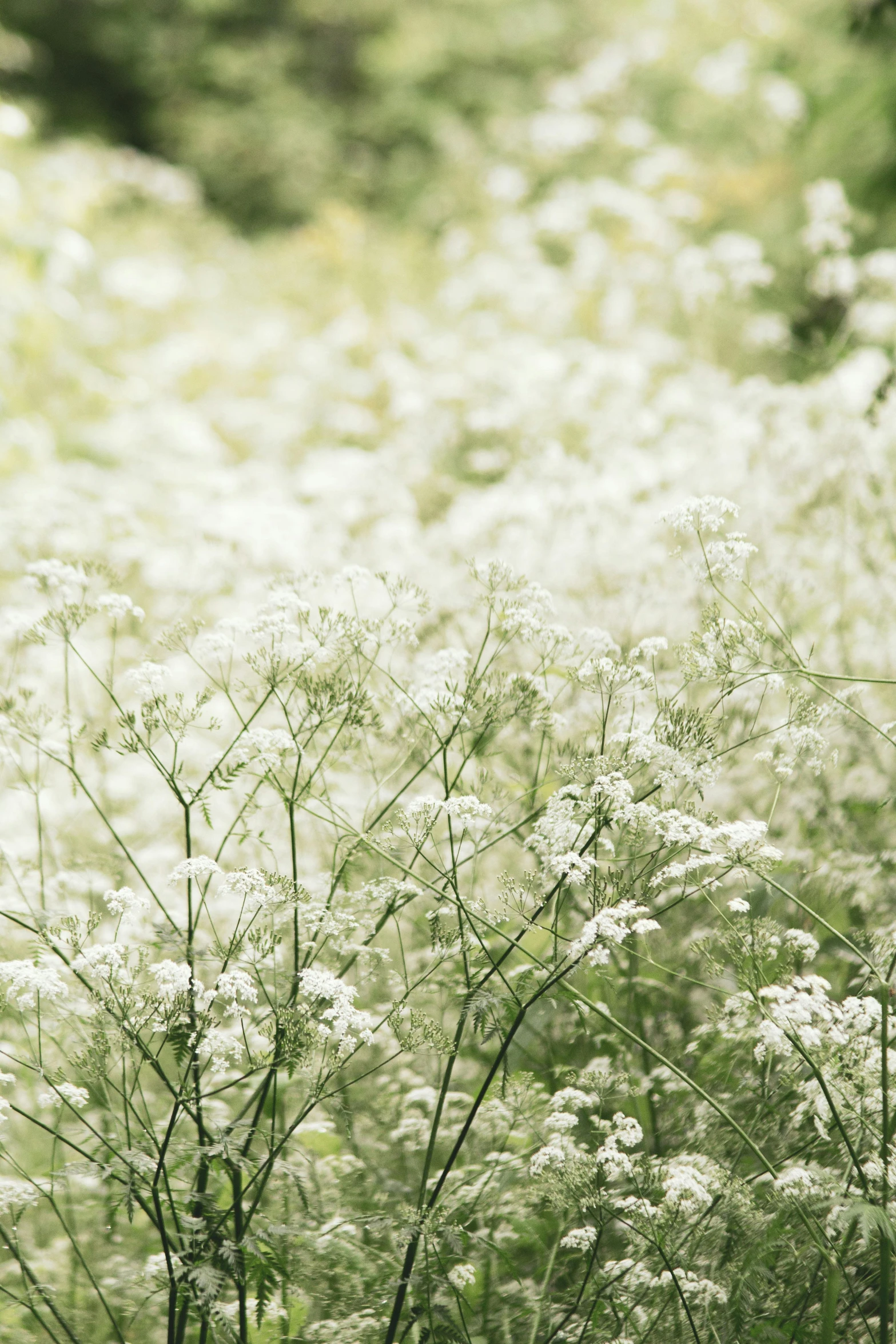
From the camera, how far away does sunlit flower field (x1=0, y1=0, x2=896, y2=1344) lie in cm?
171

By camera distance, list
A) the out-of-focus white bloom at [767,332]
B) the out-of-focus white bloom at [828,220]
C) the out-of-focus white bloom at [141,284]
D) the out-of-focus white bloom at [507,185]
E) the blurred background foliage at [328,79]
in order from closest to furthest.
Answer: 1. the out-of-focus white bloom at [828,220]
2. the out-of-focus white bloom at [767,332]
3. the out-of-focus white bloom at [141,284]
4. the out-of-focus white bloom at [507,185]
5. the blurred background foliage at [328,79]

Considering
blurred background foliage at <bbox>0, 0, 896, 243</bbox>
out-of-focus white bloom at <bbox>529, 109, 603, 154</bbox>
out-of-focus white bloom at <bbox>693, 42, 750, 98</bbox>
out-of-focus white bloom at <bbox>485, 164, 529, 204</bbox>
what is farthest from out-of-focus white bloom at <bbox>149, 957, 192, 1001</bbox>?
blurred background foliage at <bbox>0, 0, 896, 243</bbox>

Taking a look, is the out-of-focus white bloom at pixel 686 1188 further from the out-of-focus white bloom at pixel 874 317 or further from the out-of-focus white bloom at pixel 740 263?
the out-of-focus white bloom at pixel 740 263

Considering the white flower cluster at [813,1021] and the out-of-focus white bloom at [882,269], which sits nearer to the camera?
the white flower cluster at [813,1021]

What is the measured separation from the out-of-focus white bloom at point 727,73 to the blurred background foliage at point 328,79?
23.4 inches

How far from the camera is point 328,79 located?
13.3 m

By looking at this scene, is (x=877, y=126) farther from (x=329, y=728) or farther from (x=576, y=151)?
(x=329, y=728)

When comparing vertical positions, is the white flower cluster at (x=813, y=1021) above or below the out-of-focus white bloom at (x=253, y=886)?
below

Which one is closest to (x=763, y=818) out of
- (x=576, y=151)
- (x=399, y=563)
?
(x=399, y=563)

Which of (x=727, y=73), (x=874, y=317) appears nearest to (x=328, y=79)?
(x=727, y=73)

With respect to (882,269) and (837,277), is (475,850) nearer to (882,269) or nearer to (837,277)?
(882,269)

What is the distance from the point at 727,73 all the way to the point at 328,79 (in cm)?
701

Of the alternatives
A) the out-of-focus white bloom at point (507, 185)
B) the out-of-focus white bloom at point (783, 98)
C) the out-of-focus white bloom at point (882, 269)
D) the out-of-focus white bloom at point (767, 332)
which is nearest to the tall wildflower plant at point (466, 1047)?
the out-of-focus white bloom at point (882, 269)

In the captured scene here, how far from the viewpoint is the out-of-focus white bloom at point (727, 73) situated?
8086 mm
